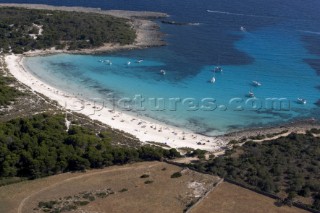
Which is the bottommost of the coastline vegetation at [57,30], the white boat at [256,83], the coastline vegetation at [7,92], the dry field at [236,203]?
the dry field at [236,203]

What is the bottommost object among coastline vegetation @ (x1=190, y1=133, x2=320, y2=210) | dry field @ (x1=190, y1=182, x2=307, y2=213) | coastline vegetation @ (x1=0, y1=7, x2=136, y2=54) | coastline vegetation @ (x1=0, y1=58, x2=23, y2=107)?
dry field @ (x1=190, y1=182, x2=307, y2=213)

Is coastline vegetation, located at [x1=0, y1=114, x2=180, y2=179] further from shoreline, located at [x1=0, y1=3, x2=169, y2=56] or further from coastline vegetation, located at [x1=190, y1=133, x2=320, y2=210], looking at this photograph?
shoreline, located at [x1=0, y1=3, x2=169, y2=56]

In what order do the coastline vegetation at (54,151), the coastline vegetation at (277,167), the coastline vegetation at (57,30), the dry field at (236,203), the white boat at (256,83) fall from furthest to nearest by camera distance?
the coastline vegetation at (57,30) < the white boat at (256,83) < the coastline vegetation at (54,151) < the coastline vegetation at (277,167) < the dry field at (236,203)

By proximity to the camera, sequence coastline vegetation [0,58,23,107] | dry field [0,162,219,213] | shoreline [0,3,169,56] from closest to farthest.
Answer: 1. dry field [0,162,219,213]
2. coastline vegetation [0,58,23,107]
3. shoreline [0,3,169,56]

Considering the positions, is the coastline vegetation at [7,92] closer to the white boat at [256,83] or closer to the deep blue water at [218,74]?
the deep blue water at [218,74]

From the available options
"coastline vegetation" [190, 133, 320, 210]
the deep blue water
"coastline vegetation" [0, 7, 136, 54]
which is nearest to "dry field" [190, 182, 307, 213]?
"coastline vegetation" [190, 133, 320, 210]

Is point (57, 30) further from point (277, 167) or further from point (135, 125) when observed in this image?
point (277, 167)

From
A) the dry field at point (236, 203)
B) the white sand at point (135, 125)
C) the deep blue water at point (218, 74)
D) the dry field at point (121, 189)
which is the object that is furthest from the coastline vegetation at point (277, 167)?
the deep blue water at point (218, 74)

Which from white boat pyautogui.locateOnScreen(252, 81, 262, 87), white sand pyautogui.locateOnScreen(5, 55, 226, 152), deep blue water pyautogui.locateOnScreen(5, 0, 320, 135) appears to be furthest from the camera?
white boat pyautogui.locateOnScreen(252, 81, 262, 87)
